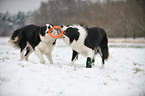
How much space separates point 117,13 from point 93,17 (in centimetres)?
652

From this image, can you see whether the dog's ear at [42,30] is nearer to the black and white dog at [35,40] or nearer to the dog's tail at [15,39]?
the black and white dog at [35,40]

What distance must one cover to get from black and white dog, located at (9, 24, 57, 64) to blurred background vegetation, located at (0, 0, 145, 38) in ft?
60.3

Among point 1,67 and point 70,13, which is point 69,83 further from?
point 70,13

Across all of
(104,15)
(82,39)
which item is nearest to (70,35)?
(82,39)

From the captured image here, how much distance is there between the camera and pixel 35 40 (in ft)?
18.8

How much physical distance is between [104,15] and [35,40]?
1097 inches

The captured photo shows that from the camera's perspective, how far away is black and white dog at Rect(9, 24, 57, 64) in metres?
5.56

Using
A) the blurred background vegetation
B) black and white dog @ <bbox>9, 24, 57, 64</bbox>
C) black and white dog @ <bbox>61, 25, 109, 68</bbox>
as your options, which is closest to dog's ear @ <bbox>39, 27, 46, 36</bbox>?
black and white dog @ <bbox>9, 24, 57, 64</bbox>

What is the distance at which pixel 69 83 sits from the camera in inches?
150

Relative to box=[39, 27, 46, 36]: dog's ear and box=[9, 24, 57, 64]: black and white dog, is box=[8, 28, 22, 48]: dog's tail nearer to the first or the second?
box=[9, 24, 57, 64]: black and white dog

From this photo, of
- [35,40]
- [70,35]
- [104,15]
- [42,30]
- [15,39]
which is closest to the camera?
[70,35]

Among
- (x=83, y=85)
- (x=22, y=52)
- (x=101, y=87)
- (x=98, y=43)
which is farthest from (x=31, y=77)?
(x=98, y=43)

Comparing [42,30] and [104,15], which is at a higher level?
[104,15]

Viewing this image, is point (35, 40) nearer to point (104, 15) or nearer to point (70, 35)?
point (70, 35)
